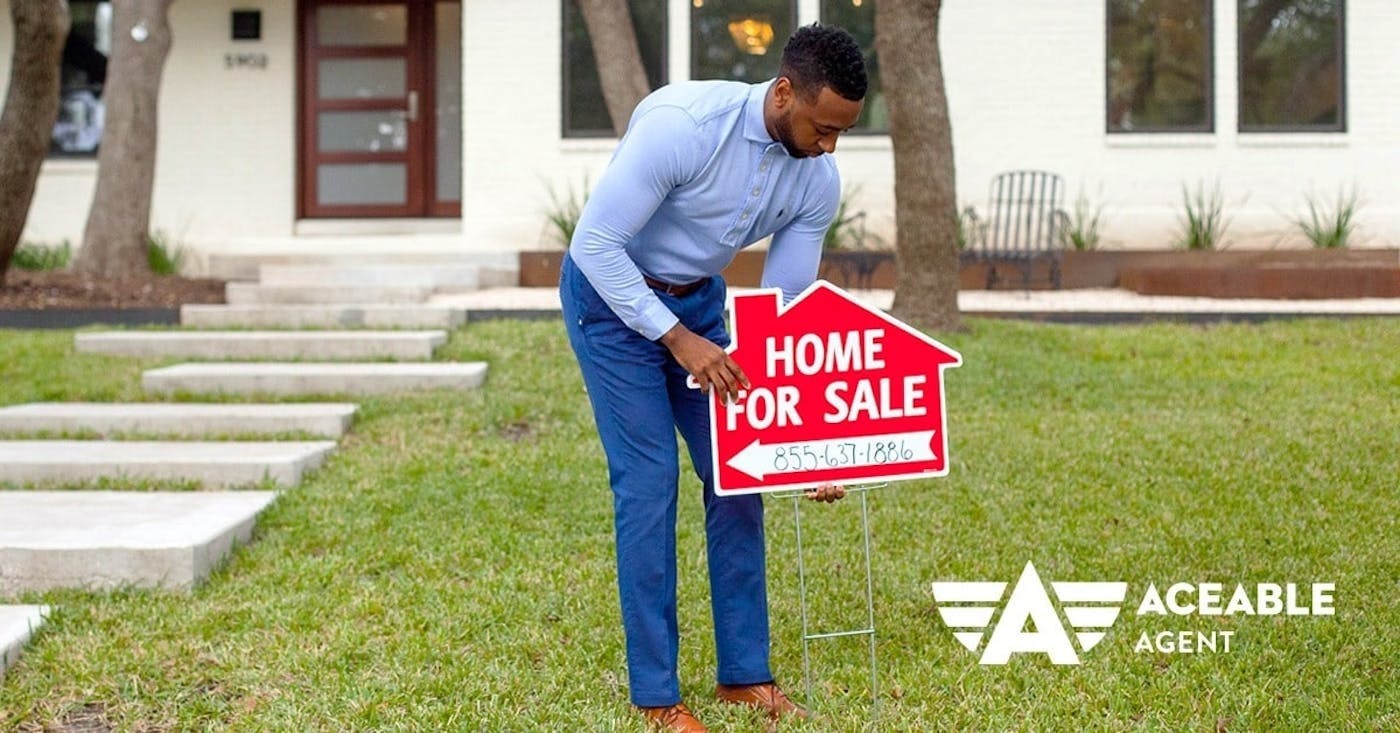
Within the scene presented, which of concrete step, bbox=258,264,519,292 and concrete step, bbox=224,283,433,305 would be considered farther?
concrete step, bbox=258,264,519,292

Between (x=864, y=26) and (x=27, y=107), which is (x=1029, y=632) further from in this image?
(x=864, y=26)

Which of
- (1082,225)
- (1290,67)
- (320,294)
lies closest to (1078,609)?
(320,294)

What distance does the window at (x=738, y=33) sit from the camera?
17.1 metres

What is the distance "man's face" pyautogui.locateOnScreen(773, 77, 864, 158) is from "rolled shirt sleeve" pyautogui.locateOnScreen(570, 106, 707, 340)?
0.21m

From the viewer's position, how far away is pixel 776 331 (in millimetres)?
4031

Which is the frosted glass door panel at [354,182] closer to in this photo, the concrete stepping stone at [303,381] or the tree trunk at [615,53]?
the tree trunk at [615,53]

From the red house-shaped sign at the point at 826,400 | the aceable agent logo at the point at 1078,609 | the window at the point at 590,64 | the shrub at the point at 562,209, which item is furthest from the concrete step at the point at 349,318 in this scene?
the red house-shaped sign at the point at 826,400

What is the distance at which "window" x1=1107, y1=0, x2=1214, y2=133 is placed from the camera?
16.9 metres

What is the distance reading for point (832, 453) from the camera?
4074 mm

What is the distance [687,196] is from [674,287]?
0.90 ft

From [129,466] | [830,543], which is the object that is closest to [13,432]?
[129,466]

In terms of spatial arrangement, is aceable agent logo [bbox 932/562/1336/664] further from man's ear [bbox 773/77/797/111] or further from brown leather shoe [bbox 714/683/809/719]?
man's ear [bbox 773/77/797/111]

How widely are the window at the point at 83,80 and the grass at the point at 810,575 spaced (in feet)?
30.2

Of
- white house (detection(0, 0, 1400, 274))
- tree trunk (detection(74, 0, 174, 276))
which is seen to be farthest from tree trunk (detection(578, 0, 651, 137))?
tree trunk (detection(74, 0, 174, 276))
